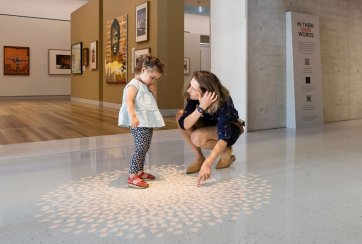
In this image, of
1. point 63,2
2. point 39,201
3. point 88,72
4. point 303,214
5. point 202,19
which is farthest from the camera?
point 202,19

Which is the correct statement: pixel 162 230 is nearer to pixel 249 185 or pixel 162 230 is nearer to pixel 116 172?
pixel 249 185

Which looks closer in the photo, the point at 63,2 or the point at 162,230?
the point at 162,230

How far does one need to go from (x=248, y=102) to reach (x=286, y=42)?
154cm

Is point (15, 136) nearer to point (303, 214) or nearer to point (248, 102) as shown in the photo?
point (248, 102)

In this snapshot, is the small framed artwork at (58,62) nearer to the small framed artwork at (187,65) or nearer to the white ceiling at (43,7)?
the white ceiling at (43,7)

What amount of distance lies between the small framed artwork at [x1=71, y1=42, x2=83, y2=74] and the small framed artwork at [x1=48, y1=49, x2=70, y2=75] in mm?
2676

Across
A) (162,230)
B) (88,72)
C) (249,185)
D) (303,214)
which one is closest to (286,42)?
(249,185)

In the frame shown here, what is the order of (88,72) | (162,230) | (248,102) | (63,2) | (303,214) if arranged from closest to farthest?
(162,230), (303,214), (248,102), (88,72), (63,2)

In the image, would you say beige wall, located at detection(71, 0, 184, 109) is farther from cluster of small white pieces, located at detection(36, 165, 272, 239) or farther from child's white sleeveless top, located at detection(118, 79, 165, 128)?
cluster of small white pieces, located at detection(36, 165, 272, 239)

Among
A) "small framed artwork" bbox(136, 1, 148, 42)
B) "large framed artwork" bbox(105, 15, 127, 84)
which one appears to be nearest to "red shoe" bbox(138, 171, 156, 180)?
"small framed artwork" bbox(136, 1, 148, 42)

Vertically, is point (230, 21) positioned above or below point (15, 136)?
above

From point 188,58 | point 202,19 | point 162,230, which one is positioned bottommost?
point 162,230

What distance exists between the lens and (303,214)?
8.48 ft

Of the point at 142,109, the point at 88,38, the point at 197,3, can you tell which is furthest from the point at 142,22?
the point at 142,109
